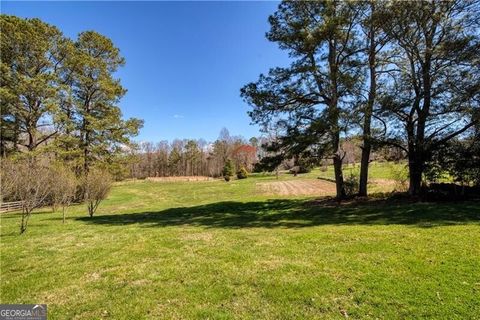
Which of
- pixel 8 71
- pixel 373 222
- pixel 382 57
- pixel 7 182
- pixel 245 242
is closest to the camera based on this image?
pixel 245 242

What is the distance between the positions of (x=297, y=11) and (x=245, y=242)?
12.1 m

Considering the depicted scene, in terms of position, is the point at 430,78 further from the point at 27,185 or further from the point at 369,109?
the point at 27,185

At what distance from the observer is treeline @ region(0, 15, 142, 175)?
65.4 ft

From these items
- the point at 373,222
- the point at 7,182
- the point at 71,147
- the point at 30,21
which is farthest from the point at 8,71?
the point at 373,222

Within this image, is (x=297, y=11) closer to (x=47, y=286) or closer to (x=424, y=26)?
(x=424, y=26)

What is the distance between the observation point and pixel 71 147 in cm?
2339

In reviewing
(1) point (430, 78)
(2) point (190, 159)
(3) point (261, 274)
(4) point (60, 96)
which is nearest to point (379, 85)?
(1) point (430, 78)

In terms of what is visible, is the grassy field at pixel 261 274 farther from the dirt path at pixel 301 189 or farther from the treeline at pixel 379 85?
the dirt path at pixel 301 189

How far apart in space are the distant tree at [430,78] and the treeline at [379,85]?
1.5 inches
